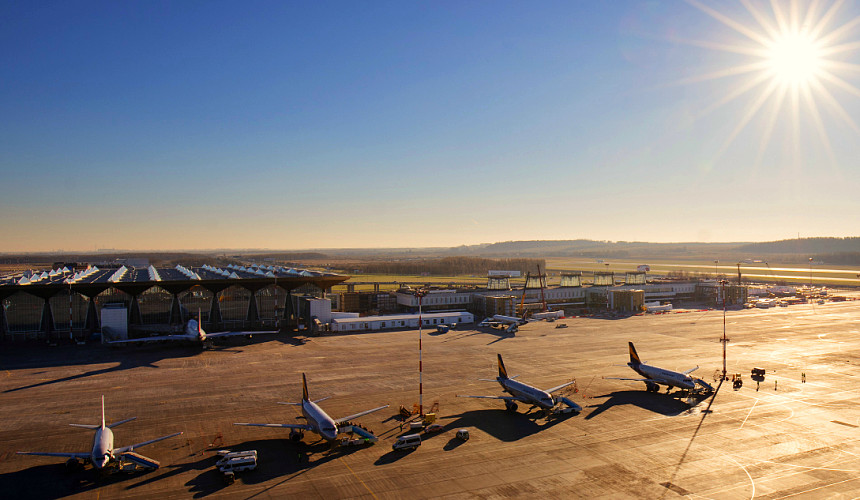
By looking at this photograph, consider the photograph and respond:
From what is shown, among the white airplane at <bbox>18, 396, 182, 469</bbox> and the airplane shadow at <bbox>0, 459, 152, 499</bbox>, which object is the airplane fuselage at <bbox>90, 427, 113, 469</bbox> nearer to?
the white airplane at <bbox>18, 396, 182, 469</bbox>

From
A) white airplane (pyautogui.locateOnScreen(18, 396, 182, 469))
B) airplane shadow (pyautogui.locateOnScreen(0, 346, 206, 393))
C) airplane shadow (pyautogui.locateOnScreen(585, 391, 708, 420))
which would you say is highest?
white airplane (pyautogui.locateOnScreen(18, 396, 182, 469))

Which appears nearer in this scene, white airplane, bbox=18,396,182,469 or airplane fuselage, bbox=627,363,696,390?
white airplane, bbox=18,396,182,469

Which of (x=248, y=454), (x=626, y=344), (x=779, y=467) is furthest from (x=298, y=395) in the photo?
(x=626, y=344)

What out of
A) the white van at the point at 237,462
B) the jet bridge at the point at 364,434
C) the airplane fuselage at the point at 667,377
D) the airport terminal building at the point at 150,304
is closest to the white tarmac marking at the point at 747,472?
the airplane fuselage at the point at 667,377

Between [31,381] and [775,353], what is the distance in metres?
102

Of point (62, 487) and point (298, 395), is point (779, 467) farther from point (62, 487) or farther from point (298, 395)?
point (62, 487)

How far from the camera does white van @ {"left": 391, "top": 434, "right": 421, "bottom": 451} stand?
39.4 m

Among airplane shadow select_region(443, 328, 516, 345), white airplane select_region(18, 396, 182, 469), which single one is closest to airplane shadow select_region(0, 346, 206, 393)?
white airplane select_region(18, 396, 182, 469)

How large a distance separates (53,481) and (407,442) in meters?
24.2

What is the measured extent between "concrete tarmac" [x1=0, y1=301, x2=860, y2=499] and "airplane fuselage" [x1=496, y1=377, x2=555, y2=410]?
5.12ft

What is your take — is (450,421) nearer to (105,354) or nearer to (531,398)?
(531,398)

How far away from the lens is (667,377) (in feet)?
182

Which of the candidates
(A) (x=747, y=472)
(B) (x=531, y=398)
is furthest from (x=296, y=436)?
(A) (x=747, y=472)

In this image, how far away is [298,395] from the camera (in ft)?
181
